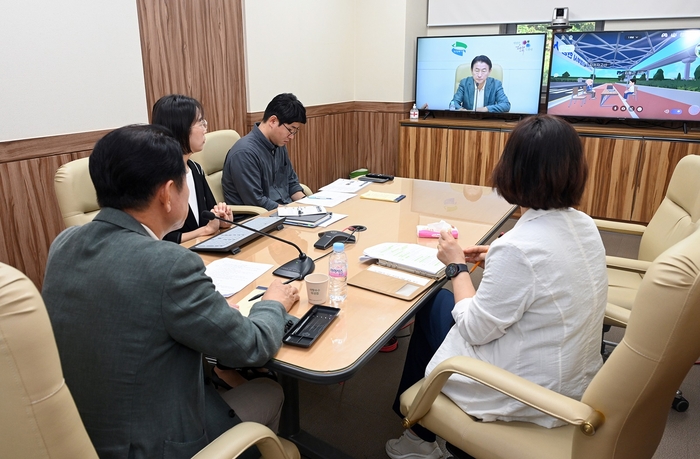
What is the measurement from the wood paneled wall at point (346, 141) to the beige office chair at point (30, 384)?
418 centimetres

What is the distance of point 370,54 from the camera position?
5.36m

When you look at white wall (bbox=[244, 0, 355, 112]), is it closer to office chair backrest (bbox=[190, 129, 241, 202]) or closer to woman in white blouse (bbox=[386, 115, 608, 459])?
office chair backrest (bbox=[190, 129, 241, 202])

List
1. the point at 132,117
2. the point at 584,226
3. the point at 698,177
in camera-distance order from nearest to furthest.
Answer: the point at 584,226, the point at 698,177, the point at 132,117

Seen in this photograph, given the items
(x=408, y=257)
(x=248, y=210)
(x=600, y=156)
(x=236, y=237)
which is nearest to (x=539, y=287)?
(x=408, y=257)

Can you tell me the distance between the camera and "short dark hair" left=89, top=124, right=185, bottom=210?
111 cm

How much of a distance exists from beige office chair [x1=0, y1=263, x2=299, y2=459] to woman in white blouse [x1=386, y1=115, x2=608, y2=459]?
0.94 meters

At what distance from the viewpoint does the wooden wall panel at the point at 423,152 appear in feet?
16.7

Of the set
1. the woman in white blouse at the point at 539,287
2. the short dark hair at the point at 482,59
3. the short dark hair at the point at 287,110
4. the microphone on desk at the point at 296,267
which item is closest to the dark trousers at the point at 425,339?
the woman in white blouse at the point at 539,287

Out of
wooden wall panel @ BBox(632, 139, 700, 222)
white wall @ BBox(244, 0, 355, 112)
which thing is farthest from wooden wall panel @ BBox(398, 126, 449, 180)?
wooden wall panel @ BBox(632, 139, 700, 222)

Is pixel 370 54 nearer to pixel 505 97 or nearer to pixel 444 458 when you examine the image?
pixel 505 97

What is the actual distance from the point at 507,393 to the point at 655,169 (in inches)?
155

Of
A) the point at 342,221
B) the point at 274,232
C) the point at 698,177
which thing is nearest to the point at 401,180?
the point at 342,221

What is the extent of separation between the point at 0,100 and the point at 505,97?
401 centimetres

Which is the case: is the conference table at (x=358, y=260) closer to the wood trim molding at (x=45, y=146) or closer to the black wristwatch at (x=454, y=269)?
the black wristwatch at (x=454, y=269)
